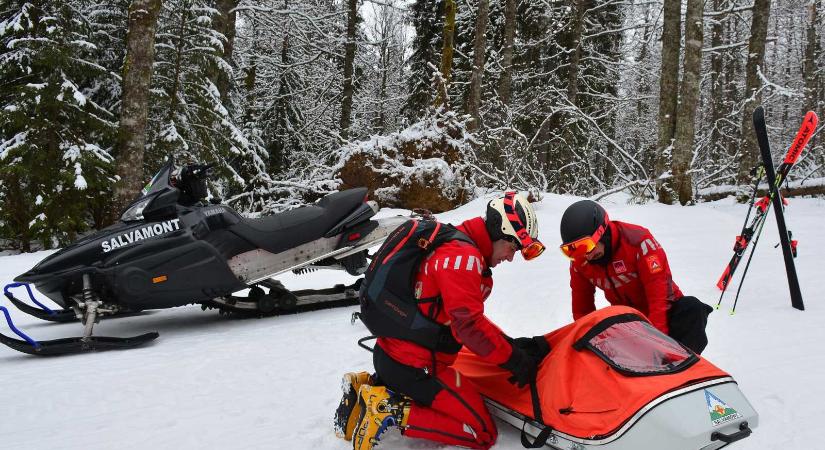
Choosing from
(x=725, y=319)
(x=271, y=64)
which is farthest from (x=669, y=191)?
(x=271, y=64)

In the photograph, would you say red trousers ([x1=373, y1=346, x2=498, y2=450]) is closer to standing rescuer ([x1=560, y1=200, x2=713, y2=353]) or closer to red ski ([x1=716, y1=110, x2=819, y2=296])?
standing rescuer ([x1=560, y1=200, x2=713, y2=353])

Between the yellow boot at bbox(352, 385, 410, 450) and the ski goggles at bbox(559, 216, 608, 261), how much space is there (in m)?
1.30

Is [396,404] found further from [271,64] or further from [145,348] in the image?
[271,64]

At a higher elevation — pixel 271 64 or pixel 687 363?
pixel 271 64

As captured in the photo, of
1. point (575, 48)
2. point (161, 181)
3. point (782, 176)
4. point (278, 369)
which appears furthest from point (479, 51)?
point (278, 369)

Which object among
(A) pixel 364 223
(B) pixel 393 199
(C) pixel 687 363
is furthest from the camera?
(B) pixel 393 199

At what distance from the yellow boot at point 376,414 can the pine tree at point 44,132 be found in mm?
8686

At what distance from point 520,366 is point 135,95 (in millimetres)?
8037

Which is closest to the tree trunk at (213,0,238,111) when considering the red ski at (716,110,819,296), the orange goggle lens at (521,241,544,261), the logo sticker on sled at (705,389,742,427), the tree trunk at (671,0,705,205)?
the tree trunk at (671,0,705,205)

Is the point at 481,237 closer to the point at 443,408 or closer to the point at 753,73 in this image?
the point at 443,408

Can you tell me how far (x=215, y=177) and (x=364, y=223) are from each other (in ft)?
31.5

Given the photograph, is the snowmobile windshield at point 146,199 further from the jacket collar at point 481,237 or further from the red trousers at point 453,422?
the red trousers at point 453,422

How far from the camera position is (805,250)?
6.70 m

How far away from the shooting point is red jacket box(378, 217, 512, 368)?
107 inches
